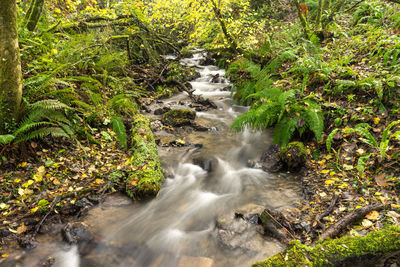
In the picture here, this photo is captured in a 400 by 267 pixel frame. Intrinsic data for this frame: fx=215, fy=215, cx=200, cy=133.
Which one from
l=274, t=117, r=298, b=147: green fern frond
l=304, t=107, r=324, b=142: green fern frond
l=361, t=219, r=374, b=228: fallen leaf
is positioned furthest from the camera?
l=274, t=117, r=298, b=147: green fern frond

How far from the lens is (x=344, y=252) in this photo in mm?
1729

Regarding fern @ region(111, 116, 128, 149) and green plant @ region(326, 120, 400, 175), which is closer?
green plant @ region(326, 120, 400, 175)

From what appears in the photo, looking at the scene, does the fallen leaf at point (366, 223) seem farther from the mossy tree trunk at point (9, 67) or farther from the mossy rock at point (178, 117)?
the mossy rock at point (178, 117)

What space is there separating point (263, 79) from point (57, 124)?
5212 millimetres

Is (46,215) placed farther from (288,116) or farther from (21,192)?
(288,116)

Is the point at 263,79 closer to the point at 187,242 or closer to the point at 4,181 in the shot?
the point at 187,242

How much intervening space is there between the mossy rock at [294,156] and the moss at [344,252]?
2.15 metres

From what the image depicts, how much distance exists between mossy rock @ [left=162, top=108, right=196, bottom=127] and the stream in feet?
3.20

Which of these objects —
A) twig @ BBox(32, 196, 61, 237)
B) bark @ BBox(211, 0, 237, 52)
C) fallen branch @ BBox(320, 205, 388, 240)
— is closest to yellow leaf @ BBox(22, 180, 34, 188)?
twig @ BBox(32, 196, 61, 237)

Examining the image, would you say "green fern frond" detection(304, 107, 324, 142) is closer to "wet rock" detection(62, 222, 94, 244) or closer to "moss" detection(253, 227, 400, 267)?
"moss" detection(253, 227, 400, 267)

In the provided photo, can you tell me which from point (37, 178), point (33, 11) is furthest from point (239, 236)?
point (33, 11)

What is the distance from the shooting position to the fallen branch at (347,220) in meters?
2.31

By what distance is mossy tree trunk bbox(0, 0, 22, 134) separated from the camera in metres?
2.78

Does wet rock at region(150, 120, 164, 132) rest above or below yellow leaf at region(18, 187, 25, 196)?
below
